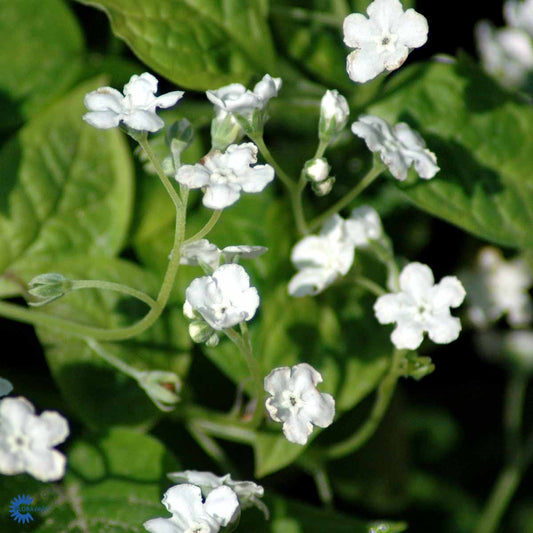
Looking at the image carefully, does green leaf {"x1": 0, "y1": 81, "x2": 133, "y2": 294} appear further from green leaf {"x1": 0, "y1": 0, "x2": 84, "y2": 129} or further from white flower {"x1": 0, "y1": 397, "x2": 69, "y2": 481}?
white flower {"x1": 0, "y1": 397, "x2": 69, "y2": 481}

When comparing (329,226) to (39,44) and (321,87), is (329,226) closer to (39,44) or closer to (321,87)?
(321,87)

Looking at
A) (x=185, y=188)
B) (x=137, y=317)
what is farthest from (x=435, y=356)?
(x=185, y=188)

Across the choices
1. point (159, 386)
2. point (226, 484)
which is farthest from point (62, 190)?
point (226, 484)

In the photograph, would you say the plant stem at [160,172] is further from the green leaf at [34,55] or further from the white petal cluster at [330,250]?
the green leaf at [34,55]

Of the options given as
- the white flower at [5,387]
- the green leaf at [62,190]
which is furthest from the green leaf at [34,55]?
the white flower at [5,387]
